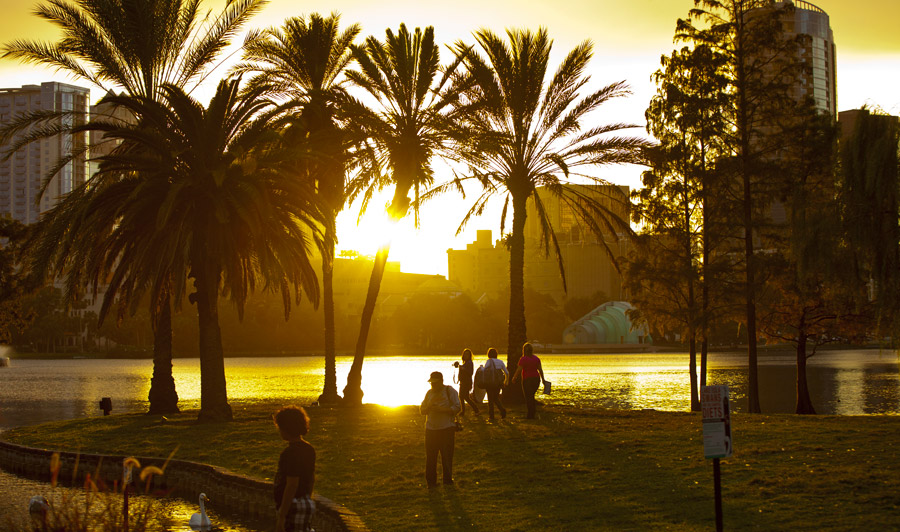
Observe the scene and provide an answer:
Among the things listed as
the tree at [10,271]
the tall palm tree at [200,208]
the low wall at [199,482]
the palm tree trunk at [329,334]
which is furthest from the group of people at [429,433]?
the tree at [10,271]

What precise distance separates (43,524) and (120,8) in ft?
63.5

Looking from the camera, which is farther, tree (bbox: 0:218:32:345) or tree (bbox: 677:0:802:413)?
tree (bbox: 0:218:32:345)

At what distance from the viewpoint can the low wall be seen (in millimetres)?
11266

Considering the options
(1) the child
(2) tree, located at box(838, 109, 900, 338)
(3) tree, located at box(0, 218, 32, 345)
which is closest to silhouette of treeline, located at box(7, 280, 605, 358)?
(3) tree, located at box(0, 218, 32, 345)

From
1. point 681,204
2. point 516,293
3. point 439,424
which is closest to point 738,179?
point 681,204

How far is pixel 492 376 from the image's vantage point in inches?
811

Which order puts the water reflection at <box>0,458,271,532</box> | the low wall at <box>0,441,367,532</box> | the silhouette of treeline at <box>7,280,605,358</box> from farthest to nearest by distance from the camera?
the silhouette of treeline at <box>7,280,605,358</box>, the water reflection at <box>0,458,271,532</box>, the low wall at <box>0,441,367,532</box>

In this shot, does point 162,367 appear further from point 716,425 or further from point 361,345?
point 716,425

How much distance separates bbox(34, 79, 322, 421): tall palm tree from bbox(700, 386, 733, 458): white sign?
628 inches

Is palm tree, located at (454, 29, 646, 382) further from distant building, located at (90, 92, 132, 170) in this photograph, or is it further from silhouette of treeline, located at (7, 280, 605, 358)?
silhouette of treeline, located at (7, 280, 605, 358)

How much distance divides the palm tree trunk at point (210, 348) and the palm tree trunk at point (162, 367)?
2.43 m

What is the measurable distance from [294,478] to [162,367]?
2063cm

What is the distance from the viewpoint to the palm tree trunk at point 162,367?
26.9 m

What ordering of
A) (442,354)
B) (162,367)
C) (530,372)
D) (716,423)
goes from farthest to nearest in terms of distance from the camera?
(442,354)
(162,367)
(530,372)
(716,423)
